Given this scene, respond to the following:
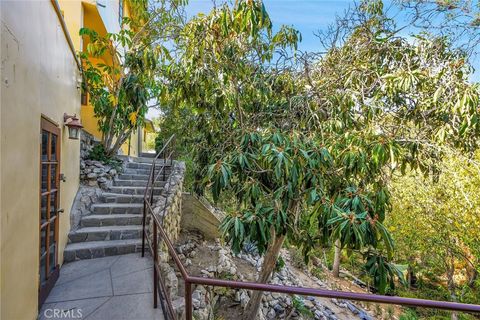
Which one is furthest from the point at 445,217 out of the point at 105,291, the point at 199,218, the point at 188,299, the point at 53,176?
the point at 53,176

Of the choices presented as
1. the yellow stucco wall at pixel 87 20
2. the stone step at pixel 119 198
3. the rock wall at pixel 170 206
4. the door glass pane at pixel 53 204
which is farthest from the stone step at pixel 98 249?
the yellow stucco wall at pixel 87 20

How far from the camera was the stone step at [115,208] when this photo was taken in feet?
17.2

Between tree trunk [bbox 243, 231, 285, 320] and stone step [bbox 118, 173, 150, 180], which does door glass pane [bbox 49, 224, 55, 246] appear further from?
tree trunk [bbox 243, 231, 285, 320]

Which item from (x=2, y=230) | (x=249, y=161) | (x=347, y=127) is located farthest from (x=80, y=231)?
(x=347, y=127)

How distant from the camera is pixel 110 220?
5035 millimetres

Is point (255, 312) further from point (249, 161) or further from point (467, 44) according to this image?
point (467, 44)

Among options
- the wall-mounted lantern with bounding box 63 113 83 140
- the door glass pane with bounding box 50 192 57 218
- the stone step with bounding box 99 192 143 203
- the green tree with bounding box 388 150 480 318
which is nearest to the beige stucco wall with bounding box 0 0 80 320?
the wall-mounted lantern with bounding box 63 113 83 140

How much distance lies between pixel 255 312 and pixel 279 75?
4510 millimetres

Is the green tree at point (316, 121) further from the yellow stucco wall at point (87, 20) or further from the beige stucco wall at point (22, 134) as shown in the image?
the yellow stucco wall at point (87, 20)

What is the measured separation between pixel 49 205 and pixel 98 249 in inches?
53.4

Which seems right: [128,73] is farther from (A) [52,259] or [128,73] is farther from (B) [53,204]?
(A) [52,259]

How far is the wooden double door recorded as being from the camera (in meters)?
3.09

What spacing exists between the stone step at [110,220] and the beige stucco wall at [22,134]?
89.8 inches

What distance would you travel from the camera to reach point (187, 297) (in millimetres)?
1786
